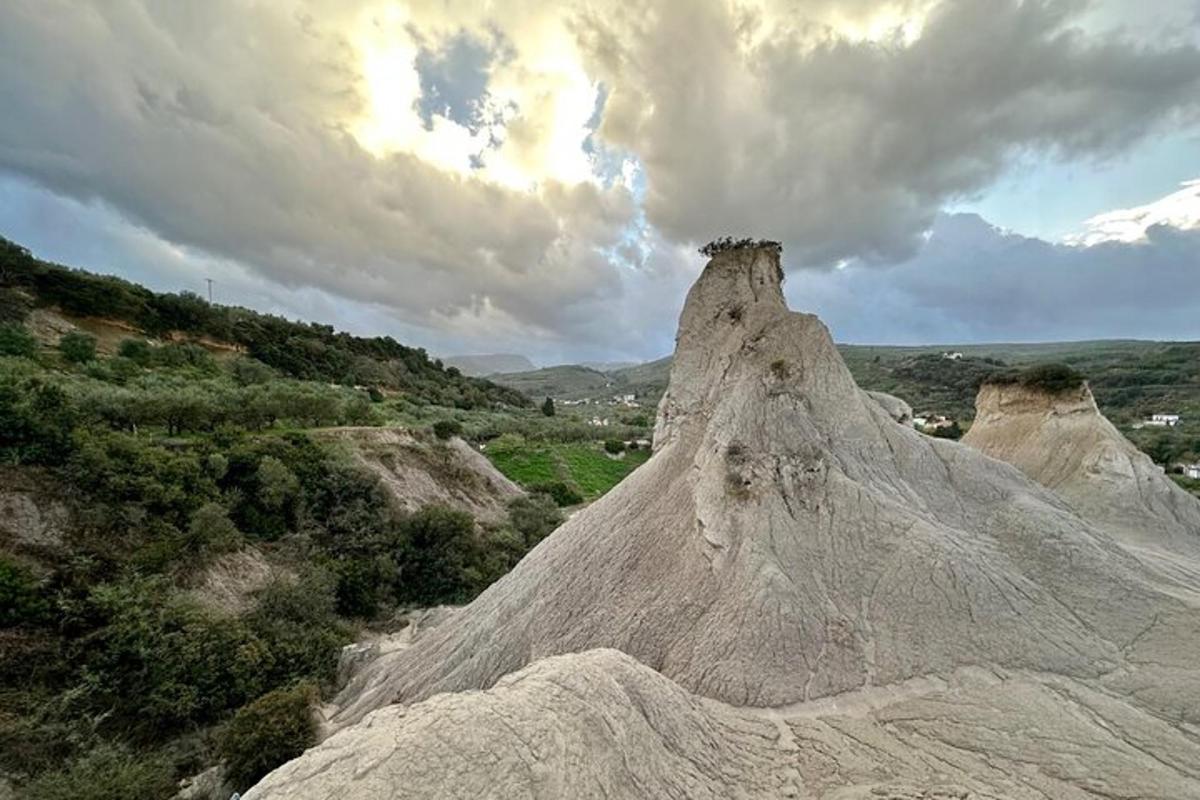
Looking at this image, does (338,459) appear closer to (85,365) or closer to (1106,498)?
(85,365)

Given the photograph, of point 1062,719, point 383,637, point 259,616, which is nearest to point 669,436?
point 1062,719

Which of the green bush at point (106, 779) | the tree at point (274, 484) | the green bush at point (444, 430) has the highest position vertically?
the green bush at point (444, 430)

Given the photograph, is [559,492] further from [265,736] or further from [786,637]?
[786,637]

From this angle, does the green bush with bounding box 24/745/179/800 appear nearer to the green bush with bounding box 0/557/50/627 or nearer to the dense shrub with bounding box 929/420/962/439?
the green bush with bounding box 0/557/50/627

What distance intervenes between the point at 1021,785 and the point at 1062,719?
2332mm

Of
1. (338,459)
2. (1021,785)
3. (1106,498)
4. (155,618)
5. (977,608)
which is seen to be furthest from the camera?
(338,459)

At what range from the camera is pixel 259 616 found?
68.0 feet

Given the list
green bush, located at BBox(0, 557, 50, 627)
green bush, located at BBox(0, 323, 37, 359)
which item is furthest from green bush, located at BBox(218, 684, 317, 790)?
green bush, located at BBox(0, 323, 37, 359)

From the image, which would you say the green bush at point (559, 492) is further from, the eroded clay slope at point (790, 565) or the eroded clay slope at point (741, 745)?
the eroded clay slope at point (741, 745)

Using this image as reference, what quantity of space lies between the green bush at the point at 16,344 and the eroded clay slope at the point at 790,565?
136ft

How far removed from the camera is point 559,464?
56312 mm

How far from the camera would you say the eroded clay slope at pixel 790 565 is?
12.8 metres

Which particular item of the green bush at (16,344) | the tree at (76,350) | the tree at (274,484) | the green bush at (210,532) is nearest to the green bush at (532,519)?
the tree at (274,484)

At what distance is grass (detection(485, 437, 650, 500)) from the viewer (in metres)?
52.5
